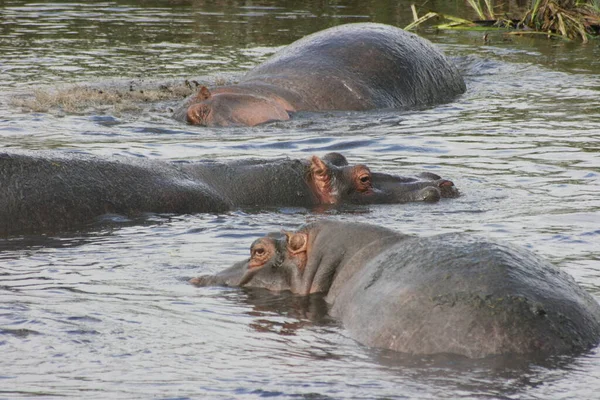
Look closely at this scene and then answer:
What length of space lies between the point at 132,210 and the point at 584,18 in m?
11.8

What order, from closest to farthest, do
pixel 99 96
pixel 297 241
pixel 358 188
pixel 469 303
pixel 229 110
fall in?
pixel 469 303 < pixel 297 241 < pixel 358 188 < pixel 229 110 < pixel 99 96

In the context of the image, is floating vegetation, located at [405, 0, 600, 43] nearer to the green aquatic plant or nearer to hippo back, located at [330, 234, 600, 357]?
the green aquatic plant

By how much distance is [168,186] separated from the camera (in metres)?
Result: 8.99

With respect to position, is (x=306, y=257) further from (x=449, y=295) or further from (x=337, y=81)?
(x=337, y=81)

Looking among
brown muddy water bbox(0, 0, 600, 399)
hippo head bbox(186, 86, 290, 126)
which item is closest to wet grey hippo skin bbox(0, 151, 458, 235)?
brown muddy water bbox(0, 0, 600, 399)

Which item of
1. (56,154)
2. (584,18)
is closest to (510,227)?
(56,154)

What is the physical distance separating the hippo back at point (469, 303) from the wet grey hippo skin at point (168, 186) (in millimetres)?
3188

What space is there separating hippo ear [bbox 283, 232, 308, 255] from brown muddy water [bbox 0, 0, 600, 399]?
28cm

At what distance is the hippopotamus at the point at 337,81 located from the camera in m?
12.7

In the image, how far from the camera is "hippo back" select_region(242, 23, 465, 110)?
13.4m

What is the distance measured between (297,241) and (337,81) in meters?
7.23

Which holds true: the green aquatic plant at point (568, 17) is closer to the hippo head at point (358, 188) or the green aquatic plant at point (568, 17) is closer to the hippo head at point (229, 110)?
the hippo head at point (229, 110)

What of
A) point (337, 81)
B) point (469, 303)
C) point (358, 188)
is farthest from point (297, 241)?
point (337, 81)

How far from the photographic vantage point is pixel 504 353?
513cm
